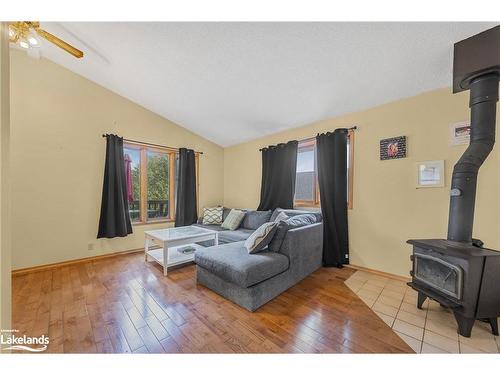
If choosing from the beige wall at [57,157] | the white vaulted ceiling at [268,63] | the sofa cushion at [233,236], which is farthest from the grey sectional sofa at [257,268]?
the beige wall at [57,157]

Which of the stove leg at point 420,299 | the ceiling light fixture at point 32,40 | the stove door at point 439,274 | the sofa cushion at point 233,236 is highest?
the ceiling light fixture at point 32,40

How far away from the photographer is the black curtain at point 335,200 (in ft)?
9.24

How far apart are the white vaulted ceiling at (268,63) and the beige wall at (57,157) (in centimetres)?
32

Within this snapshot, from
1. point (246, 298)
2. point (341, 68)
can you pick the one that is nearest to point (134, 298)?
point (246, 298)

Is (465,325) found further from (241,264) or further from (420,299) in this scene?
(241,264)

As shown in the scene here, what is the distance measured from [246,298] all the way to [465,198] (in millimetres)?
2064

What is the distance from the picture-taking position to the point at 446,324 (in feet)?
5.16

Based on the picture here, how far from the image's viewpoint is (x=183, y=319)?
5.39ft

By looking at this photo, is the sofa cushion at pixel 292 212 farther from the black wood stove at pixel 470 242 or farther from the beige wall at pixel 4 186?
the beige wall at pixel 4 186

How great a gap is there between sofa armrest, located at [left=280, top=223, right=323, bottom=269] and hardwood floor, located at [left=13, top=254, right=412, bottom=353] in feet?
0.97

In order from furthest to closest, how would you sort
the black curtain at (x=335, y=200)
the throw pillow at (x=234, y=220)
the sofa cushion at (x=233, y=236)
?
the throw pillow at (x=234, y=220)
the sofa cushion at (x=233, y=236)
the black curtain at (x=335, y=200)

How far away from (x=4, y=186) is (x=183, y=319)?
58.1 inches

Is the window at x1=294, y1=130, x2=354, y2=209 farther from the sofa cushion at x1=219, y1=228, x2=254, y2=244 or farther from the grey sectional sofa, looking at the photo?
the sofa cushion at x1=219, y1=228, x2=254, y2=244
